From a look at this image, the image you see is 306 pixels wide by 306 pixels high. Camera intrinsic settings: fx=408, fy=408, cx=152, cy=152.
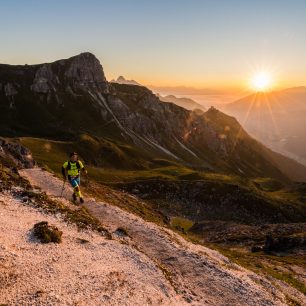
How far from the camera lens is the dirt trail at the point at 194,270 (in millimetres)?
24203

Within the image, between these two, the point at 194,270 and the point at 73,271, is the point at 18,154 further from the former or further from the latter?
the point at 73,271

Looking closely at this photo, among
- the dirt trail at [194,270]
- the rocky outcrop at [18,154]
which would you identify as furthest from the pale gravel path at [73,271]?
the rocky outcrop at [18,154]

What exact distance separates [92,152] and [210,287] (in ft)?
466

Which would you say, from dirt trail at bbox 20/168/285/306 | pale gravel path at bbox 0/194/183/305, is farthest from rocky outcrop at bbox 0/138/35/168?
pale gravel path at bbox 0/194/183/305

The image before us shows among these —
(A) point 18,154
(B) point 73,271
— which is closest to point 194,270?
(B) point 73,271

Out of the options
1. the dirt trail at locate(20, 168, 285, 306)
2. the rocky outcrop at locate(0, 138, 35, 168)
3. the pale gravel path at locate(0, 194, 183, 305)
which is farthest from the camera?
the rocky outcrop at locate(0, 138, 35, 168)

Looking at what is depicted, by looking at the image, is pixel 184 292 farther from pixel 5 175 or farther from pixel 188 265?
pixel 5 175

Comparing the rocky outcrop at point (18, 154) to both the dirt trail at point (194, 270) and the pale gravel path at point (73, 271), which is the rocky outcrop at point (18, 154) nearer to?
the dirt trail at point (194, 270)

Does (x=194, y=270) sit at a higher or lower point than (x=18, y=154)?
lower

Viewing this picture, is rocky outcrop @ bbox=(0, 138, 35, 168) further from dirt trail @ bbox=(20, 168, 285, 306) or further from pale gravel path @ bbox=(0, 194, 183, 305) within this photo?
pale gravel path @ bbox=(0, 194, 183, 305)

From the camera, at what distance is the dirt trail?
2420 centimetres

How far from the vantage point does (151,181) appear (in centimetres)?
11594

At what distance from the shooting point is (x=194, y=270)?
26828mm

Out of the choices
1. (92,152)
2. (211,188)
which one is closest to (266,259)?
(211,188)
